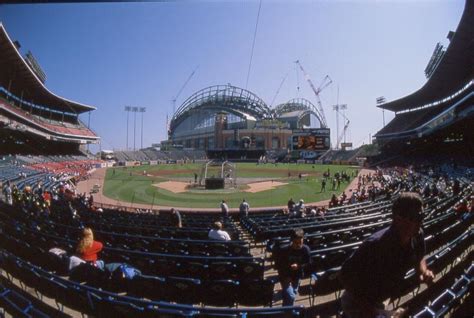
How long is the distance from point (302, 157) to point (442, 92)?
3807cm

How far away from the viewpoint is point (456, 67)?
33.0m

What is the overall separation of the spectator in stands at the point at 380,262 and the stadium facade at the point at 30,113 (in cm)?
3743

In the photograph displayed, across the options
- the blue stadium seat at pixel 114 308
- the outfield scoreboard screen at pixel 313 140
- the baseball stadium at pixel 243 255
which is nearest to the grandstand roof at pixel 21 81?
the baseball stadium at pixel 243 255

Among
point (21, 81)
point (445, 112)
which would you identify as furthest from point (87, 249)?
point (21, 81)

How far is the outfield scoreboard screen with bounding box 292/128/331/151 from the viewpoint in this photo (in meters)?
55.0

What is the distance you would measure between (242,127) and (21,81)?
229 ft

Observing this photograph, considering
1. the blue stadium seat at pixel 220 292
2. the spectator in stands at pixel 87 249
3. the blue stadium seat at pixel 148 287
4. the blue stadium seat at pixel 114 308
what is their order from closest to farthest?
the blue stadium seat at pixel 114 308
the blue stadium seat at pixel 220 292
the blue stadium seat at pixel 148 287
the spectator in stands at pixel 87 249

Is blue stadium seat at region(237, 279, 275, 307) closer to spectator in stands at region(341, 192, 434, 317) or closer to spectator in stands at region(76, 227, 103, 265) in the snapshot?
spectator in stands at region(341, 192, 434, 317)

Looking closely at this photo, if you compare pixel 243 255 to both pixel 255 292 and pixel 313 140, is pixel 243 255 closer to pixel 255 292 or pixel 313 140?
pixel 255 292

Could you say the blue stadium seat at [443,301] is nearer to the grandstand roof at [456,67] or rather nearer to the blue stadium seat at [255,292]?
the blue stadium seat at [255,292]

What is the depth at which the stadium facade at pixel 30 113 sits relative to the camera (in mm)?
34438

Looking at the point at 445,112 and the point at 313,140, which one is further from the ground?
the point at 445,112

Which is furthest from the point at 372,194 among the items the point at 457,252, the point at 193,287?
the point at 193,287

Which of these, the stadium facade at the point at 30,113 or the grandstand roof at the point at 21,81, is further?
the stadium facade at the point at 30,113
